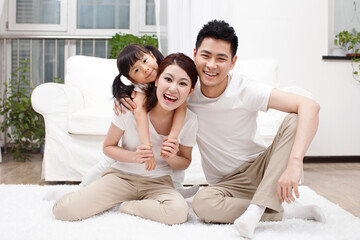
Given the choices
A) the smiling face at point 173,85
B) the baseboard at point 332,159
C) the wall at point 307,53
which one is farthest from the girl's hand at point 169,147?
the baseboard at point 332,159

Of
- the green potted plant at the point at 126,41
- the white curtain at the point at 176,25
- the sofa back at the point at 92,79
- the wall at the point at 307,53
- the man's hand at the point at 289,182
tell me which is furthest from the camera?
the wall at the point at 307,53

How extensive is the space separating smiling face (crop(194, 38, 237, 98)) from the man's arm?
0.21 meters

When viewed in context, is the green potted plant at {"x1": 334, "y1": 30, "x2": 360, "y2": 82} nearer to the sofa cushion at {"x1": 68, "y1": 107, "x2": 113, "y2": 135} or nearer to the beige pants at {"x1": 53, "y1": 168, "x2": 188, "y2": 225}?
the sofa cushion at {"x1": 68, "y1": 107, "x2": 113, "y2": 135}

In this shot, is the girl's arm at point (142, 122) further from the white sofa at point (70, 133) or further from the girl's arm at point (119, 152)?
the white sofa at point (70, 133)

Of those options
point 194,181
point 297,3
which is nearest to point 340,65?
point 297,3

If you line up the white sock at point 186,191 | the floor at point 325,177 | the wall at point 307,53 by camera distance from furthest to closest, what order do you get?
1. the wall at point 307,53
2. the floor at point 325,177
3. the white sock at point 186,191

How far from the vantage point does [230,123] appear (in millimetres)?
1496

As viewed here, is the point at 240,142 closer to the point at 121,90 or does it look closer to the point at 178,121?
the point at 178,121

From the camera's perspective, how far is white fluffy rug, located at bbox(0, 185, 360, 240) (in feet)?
4.07

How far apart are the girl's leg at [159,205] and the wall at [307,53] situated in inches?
78.6

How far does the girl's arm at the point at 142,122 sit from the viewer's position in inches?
54.6

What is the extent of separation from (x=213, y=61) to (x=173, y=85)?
0.17 m

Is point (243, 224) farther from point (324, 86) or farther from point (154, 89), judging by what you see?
point (324, 86)

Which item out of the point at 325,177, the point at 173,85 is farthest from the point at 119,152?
the point at 325,177
